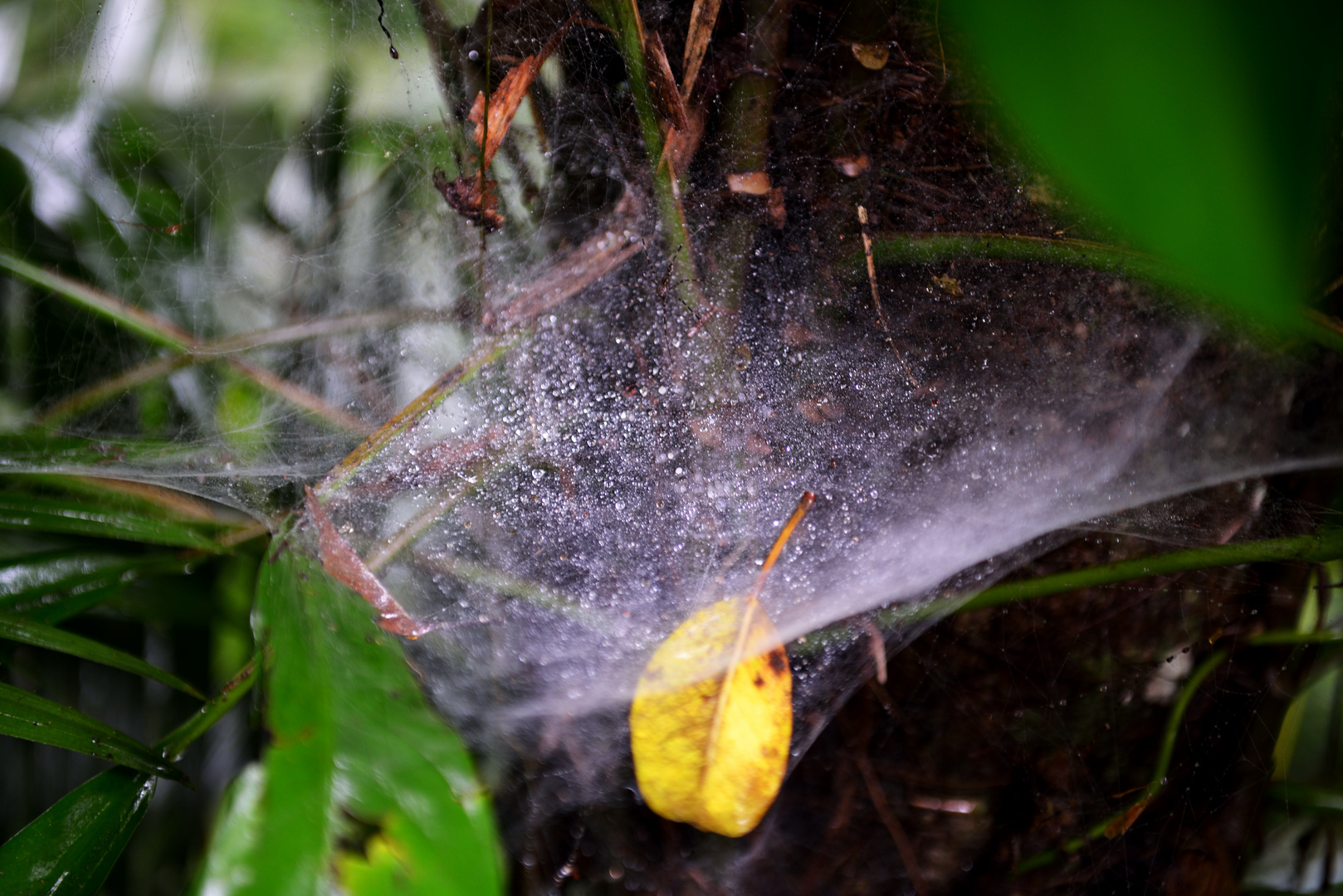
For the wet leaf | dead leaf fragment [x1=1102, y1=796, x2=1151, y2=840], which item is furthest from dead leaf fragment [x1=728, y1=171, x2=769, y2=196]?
dead leaf fragment [x1=1102, y1=796, x2=1151, y2=840]

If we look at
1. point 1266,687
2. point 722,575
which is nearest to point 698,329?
point 722,575

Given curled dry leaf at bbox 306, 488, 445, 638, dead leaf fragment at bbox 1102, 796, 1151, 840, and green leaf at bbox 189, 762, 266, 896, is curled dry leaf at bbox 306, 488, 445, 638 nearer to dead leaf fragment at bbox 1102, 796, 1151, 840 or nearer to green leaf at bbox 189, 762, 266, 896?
green leaf at bbox 189, 762, 266, 896

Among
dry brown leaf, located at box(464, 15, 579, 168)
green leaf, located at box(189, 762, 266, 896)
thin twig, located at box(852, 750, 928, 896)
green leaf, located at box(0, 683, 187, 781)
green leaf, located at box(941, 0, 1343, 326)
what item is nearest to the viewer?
green leaf, located at box(941, 0, 1343, 326)

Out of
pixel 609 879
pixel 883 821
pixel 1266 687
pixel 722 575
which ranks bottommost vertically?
pixel 609 879

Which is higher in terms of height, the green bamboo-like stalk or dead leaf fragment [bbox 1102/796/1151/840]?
the green bamboo-like stalk

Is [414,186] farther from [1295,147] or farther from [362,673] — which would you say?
[1295,147]

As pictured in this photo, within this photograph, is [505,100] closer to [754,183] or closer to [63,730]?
[754,183]
